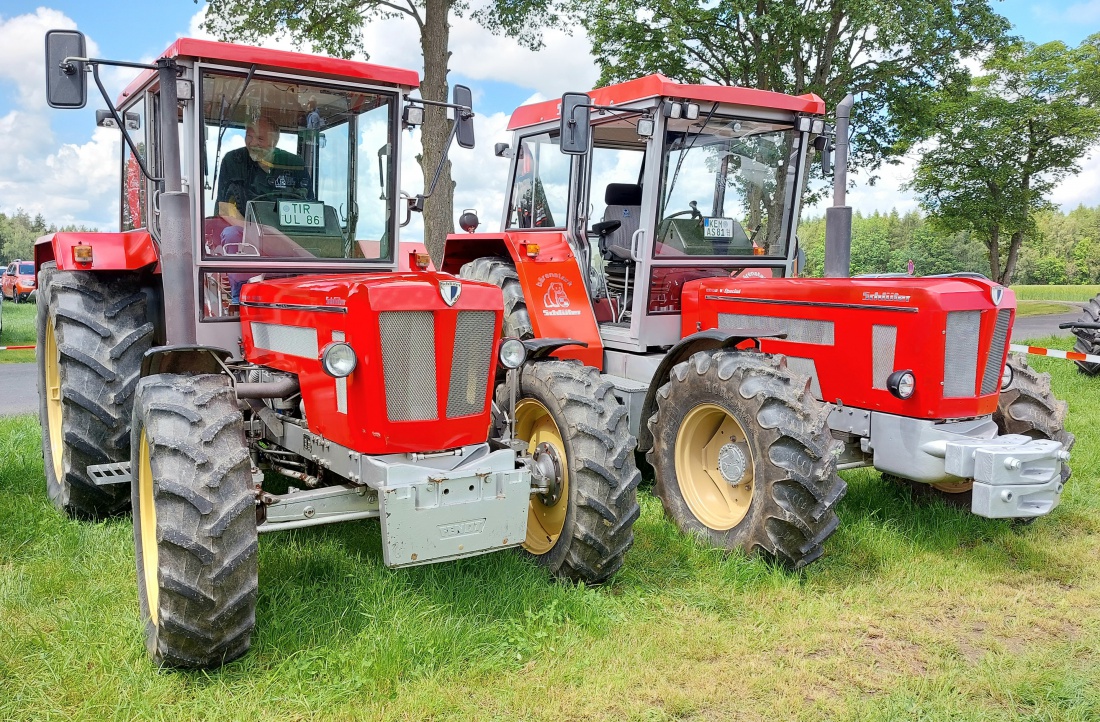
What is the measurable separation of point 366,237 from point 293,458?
1.31m

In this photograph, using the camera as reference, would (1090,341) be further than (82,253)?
Yes

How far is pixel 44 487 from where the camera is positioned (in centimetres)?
581

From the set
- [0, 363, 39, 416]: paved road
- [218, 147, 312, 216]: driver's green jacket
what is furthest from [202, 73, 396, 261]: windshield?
[0, 363, 39, 416]: paved road

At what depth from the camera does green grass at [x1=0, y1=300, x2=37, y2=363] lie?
14.4 m

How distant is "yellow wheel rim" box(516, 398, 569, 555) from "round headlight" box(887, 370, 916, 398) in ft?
6.20

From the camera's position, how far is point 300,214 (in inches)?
186

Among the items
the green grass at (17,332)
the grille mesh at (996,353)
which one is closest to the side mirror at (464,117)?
the grille mesh at (996,353)

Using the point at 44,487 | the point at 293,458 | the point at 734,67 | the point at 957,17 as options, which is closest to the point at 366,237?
the point at 293,458

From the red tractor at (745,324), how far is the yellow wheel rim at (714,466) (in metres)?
0.01

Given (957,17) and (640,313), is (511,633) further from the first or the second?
(957,17)

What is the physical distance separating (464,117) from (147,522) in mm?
2658

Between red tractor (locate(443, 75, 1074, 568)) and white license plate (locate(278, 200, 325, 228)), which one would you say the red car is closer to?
red tractor (locate(443, 75, 1074, 568))

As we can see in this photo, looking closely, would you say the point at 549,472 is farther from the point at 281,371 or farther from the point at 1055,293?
the point at 1055,293

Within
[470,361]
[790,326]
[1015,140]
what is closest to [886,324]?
[790,326]
